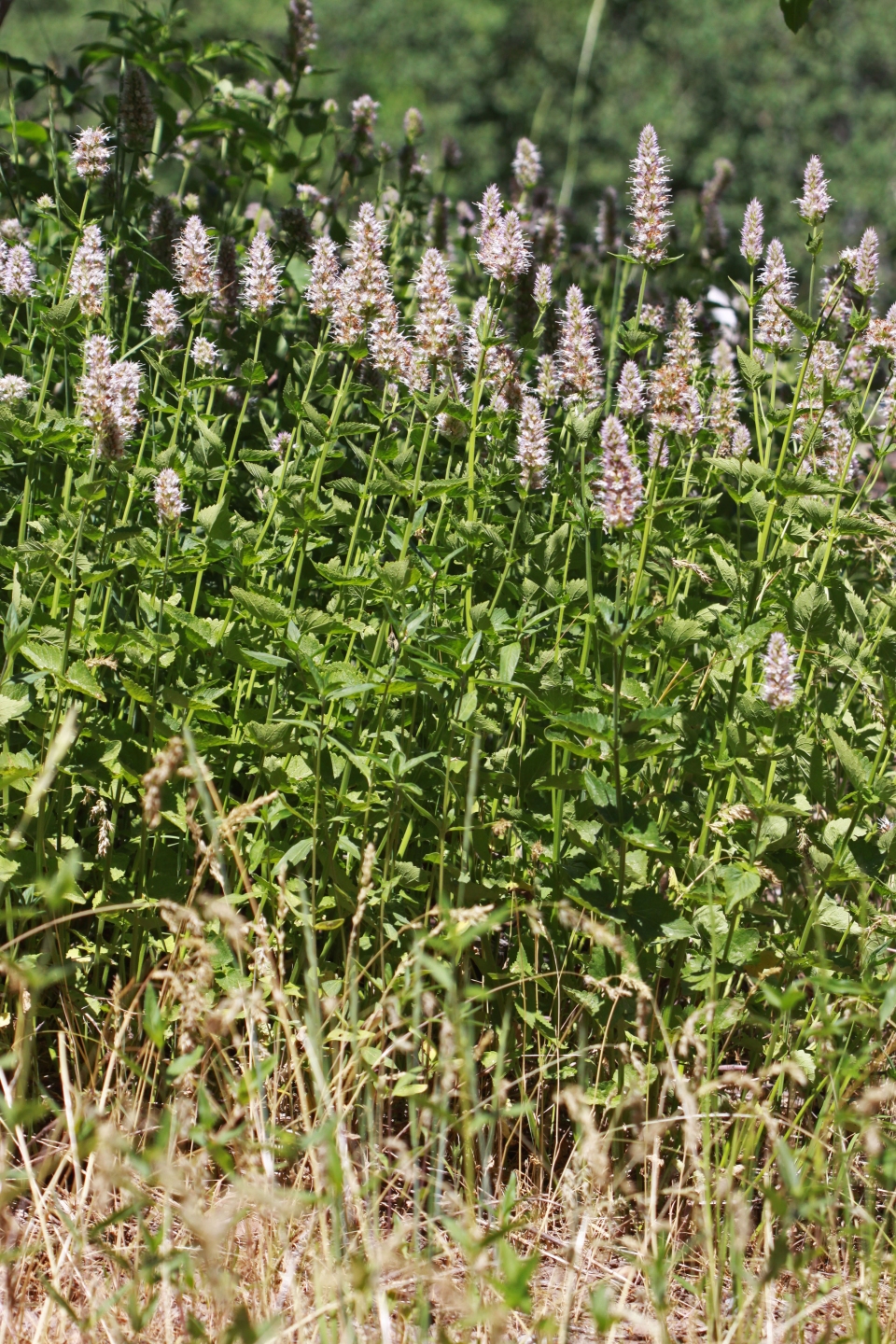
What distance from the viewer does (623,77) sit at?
734 inches

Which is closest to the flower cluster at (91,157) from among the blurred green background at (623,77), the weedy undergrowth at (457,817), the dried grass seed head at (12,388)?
the weedy undergrowth at (457,817)

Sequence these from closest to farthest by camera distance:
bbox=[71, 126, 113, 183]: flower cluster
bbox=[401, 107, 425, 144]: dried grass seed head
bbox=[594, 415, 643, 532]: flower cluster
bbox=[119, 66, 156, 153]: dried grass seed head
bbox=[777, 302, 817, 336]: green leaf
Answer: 1. bbox=[594, 415, 643, 532]: flower cluster
2. bbox=[777, 302, 817, 336]: green leaf
3. bbox=[71, 126, 113, 183]: flower cluster
4. bbox=[119, 66, 156, 153]: dried grass seed head
5. bbox=[401, 107, 425, 144]: dried grass seed head

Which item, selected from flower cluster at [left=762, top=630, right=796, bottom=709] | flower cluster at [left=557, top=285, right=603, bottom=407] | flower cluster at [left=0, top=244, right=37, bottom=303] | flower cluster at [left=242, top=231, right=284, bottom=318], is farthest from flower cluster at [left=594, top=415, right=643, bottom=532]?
flower cluster at [left=0, top=244, right=37, bottom=303]

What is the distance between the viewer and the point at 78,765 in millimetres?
2205

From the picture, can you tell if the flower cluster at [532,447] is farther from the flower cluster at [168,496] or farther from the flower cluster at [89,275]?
the flower cluster at [89,275]

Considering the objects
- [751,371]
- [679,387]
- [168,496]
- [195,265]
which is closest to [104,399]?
[168,496]

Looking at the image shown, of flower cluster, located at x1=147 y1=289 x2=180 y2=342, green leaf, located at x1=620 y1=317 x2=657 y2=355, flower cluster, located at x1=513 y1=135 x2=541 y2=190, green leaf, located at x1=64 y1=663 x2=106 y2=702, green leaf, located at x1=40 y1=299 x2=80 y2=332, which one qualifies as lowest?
green leaf, located at x1=64 y1=663 x2=106 y2=702

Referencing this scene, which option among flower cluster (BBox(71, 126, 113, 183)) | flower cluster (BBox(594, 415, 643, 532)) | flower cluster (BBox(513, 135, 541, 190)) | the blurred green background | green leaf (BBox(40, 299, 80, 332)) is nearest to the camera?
flower cluster (BBox(594, 415, 643, 532))

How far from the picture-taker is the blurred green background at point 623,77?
723 inches

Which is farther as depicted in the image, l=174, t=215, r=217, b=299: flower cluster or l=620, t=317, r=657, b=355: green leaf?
l=174, t=215, r=217, b=299: flower cluster

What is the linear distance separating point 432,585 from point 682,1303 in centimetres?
124

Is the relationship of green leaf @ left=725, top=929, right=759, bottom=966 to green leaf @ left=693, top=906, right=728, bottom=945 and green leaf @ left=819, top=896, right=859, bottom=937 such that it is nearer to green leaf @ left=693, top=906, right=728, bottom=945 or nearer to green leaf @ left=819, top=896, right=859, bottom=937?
green leaf @ left=693, top=906, right=728, bottom=945

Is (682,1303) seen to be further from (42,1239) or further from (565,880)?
(42,1239)

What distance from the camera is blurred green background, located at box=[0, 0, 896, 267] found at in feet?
60.3
